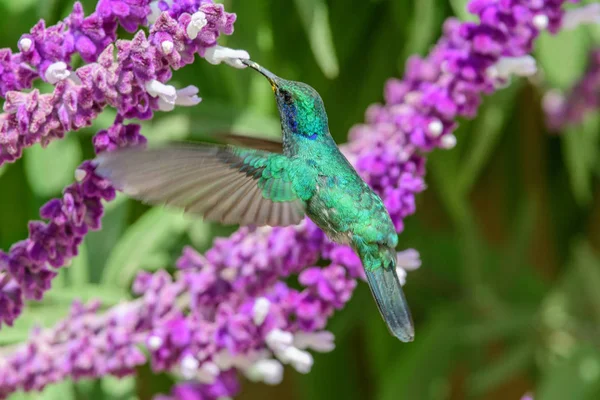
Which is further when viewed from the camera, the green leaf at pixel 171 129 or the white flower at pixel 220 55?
the green leaf at pixel 171 129

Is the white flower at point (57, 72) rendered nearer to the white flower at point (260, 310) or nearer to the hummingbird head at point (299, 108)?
the hummingbird head at point (299, 108)

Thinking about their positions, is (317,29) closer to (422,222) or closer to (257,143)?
(257,143)

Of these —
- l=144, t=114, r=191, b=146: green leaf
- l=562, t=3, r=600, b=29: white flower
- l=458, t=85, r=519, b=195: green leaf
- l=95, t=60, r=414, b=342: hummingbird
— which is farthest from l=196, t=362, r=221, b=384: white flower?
l=458, t=85, r=519, b=195: green leaf

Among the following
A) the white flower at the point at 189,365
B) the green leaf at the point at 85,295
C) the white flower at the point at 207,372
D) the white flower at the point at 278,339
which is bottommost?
the green leaf at the point at 85,295

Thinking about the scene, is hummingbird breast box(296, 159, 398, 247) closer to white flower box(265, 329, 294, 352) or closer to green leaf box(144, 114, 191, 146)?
white flower box(265, 329, 294, 352)

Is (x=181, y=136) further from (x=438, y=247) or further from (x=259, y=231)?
(x=438, y=247)

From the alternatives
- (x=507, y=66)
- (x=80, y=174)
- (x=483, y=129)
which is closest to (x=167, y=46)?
(x=80, y=174)

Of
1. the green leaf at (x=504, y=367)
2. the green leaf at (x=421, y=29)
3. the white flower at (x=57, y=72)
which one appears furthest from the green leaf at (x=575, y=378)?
the white flower at (x=57, y=72)
